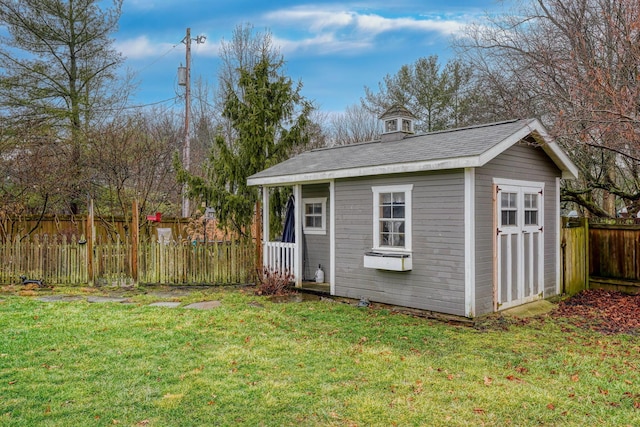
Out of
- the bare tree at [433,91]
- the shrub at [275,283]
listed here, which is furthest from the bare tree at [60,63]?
the bare tree at [433,91]

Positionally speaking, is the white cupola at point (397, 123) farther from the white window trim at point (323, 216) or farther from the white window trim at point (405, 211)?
the white window trim at point (405, 211)

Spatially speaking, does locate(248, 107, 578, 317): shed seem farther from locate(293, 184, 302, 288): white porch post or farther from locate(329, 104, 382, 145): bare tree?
locate(329, 104, 382, 145): bare tree

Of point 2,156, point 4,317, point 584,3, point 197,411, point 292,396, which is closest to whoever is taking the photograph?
point 197,411

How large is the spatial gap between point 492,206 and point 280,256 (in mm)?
4752

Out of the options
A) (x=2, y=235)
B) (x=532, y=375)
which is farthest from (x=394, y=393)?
(x=2, y=235)

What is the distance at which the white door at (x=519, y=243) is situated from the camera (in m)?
7.29

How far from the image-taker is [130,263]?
32.7ft

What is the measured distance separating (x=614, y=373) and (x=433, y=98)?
16.5 m

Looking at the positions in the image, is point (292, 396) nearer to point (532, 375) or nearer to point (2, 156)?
point (532, 375)

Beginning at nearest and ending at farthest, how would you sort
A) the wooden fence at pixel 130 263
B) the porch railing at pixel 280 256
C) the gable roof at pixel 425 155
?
the gable roof at pixel 425 155, the porch railing at pixel 280 256, the wooden fence at pixel 130 263

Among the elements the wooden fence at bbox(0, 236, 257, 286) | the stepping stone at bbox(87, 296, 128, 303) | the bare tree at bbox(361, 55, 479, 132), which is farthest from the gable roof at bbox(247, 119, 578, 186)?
the bare tree at bbox(361, 55, 479, 132)

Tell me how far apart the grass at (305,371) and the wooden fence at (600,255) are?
8.91 ft

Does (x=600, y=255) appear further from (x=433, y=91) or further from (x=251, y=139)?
(x=433, y=91)

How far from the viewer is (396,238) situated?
7750mm
